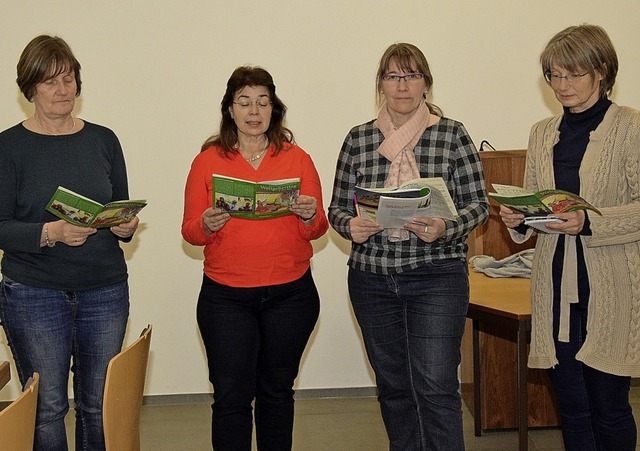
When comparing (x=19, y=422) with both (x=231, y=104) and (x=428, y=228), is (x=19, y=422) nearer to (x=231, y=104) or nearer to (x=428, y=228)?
(x=428, y=228)

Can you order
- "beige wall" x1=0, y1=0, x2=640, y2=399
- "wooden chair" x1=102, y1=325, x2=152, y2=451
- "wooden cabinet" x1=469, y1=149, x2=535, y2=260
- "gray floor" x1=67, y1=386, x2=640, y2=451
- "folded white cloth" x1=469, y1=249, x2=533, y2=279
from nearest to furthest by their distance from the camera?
"wooden chair" x1=102, y1=325, x2=152, y2=451
"folded white cloth" x1=469, y1=249, x2=533, y2=279
"gray floor" x1=67, y1=386, x2=640, y2=451
"wooden cabinet" x1=469, y1=149, x2=535, y2=260
"beige wall" x1=0, y1=0, x2=640, y2=399

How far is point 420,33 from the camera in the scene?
15.5 ft

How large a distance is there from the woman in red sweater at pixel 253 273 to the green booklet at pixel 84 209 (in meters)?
0.33

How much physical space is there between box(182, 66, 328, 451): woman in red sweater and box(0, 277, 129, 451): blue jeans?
370mm

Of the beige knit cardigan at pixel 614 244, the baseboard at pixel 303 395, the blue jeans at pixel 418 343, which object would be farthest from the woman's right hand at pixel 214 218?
the baseboard at pixel 303 395

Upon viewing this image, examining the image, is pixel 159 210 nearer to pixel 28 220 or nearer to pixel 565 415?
pixel 28 220

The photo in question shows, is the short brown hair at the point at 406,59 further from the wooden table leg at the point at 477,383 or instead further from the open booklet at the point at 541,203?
the wooden table leg at the point at 477,383

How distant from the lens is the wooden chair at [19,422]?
157 centimetres

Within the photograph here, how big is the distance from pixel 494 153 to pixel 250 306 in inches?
68.1

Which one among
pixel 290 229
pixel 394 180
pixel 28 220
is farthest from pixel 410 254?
pixel 28 220

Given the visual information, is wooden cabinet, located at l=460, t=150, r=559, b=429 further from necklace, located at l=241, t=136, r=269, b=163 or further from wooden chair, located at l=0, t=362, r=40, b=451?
wooden chair, located at l=0, t=362, r=40, b=451

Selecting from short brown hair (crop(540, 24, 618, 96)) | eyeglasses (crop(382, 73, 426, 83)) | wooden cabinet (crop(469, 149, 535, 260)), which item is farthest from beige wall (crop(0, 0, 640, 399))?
short brown hair (crop(540, 24, 618, 96))

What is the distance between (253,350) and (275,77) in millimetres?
2080

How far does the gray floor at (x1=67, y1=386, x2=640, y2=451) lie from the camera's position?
408cm
